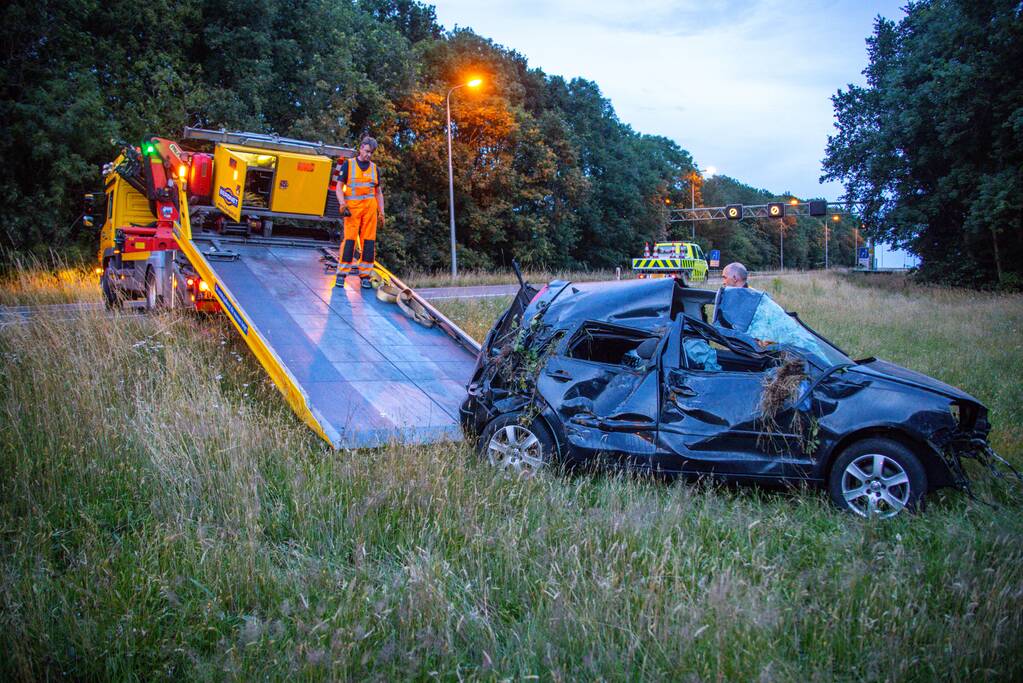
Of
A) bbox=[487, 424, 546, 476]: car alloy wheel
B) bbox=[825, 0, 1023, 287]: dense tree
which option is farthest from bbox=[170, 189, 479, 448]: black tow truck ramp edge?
bbox=[825, 0, 1023, 287]: dense tree

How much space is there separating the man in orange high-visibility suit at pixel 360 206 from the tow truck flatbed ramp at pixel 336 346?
35 centimetres

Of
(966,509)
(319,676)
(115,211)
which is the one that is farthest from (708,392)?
(115,211)

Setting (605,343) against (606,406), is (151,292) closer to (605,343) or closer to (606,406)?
(605,343)

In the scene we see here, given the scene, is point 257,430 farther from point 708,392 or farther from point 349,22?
point 349,22

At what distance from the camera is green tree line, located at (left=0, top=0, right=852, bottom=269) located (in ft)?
69.3

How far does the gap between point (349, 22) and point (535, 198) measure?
13.4m

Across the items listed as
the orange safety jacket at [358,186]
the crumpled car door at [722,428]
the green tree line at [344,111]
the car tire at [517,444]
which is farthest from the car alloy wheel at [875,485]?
the green tree line at [344,111]

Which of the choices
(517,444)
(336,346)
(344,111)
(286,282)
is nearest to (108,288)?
(286,282)

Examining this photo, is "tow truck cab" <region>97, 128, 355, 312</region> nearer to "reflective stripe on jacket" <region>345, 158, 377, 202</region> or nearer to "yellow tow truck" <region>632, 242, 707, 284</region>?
"reflective stripe on jacket" <region>345, 158, 377, 202</region>

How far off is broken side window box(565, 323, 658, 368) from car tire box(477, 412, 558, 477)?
64 cm

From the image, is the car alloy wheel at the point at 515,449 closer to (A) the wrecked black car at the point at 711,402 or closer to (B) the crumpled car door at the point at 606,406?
(A) the wrecked black car at the point at 711,402

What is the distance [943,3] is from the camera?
2905 centimetres

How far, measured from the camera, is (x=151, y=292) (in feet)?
36.5

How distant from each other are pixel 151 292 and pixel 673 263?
2067cm
